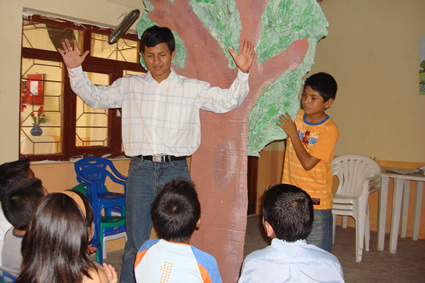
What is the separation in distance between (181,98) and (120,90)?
1.18 feet

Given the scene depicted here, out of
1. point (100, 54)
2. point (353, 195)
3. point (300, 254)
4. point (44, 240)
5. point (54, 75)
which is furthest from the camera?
point (353, 195)

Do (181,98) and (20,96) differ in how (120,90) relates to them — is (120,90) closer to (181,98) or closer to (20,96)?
(181,98)

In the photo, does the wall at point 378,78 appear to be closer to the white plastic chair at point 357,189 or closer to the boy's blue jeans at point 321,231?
the white plastic chair at point 357,189

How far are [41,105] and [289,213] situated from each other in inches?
88.8

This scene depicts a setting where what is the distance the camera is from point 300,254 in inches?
54.5

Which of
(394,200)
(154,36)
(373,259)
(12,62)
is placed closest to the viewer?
(154,36)

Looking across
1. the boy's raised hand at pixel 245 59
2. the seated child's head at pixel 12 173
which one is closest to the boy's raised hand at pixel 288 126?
the boy's raised hand at pixel 245 59

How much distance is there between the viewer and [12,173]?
1.93 meters

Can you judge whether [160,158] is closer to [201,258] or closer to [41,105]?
[201,258]

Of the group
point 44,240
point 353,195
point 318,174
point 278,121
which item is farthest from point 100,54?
point 353,195

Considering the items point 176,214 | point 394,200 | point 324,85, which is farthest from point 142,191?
point 394,200

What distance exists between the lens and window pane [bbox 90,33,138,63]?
3.22m

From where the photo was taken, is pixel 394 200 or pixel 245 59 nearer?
pixel 245 59

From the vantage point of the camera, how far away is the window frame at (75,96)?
2.86 m
